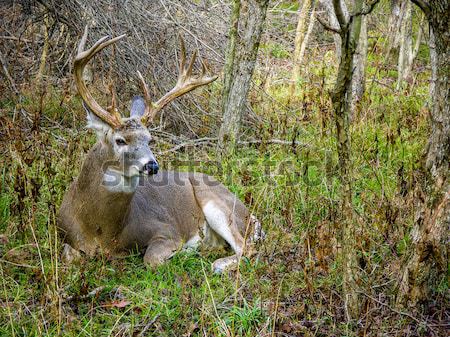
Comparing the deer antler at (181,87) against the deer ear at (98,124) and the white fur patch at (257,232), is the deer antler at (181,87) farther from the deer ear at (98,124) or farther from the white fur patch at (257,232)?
the white fur patch at (257,232)

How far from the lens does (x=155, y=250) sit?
5.38 metres

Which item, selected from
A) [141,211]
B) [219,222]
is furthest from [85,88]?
[219,222]

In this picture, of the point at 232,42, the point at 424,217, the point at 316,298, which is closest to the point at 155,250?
the point at 316,298

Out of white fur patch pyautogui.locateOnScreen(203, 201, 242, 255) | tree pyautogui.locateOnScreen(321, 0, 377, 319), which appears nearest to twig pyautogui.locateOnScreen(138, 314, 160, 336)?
tree pyautogui.locateOnScreen(321, 0, 377, 319)

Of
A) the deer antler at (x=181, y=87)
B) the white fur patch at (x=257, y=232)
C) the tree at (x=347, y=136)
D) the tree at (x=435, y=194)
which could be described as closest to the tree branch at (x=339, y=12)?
the tree at (x=347, y=136)

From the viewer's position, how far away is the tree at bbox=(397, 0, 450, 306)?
3738 millimetres

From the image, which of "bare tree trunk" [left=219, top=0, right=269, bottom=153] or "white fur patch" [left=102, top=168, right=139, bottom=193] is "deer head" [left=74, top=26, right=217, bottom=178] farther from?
"bare tree trunk" [left=219, top=0, right=269, bottom=153]

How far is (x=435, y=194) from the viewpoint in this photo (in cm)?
380

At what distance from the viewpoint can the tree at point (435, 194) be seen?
3738mm

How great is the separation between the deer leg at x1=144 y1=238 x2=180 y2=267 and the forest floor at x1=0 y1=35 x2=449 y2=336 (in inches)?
3.2

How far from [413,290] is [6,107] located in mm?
5389

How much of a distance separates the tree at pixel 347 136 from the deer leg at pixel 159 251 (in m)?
1.78

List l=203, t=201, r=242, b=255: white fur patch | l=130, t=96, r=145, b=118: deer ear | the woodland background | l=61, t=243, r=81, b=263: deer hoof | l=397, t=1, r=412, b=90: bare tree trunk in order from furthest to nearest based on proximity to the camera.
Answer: l=397, t=1, r=412, b=90: bare tree trunk
l=203, t=201, r=242, b=255: white fur patch
l=130, t=96, r=145, b=118: deer ear
l=61, t=243, r=81, b=263: deer hoof
the woodland background

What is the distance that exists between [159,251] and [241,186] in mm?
1351
